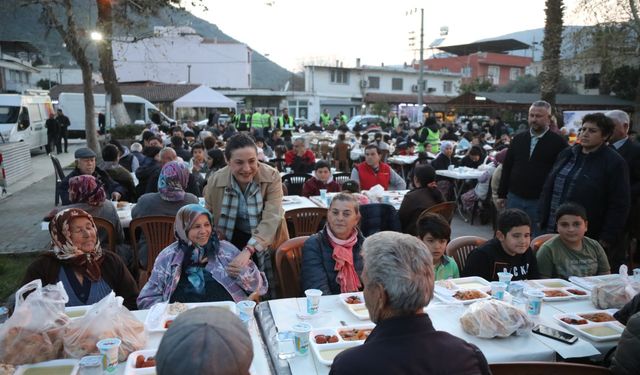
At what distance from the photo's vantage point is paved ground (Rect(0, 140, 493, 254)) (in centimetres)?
694

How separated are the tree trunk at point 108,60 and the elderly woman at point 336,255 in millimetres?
11560

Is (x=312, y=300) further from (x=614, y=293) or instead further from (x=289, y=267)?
(x=614, y=293)

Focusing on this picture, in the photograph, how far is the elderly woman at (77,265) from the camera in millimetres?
2941

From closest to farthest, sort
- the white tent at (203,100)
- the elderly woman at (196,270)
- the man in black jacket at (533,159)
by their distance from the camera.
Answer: the elderly woman at (196,270) → the man in black jacket at (533,159) → the white tent at (203,100)

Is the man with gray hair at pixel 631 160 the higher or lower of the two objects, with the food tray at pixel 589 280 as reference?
higher

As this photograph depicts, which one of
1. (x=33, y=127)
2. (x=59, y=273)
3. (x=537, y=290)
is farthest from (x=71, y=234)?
(x=33, y=127)

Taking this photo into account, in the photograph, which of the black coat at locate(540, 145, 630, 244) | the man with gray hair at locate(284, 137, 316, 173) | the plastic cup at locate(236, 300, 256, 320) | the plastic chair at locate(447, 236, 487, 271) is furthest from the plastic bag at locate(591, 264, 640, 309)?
the man with gray hair at locate(284, 137, 316, 173)

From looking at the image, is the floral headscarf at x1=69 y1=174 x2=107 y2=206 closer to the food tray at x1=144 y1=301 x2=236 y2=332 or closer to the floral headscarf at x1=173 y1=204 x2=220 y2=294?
the floral headscarf at x1=173 y1=204 x2=220 y2=294

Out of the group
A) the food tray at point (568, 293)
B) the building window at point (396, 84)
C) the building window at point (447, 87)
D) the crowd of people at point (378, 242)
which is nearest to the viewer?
the crowd of people at point (378, 242)

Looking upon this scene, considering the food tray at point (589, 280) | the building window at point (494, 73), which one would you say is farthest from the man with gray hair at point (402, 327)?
the building window at point (494, 73)

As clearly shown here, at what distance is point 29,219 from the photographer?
844 cm

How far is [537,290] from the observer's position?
3053 mm

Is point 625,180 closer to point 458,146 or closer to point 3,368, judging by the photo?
point 3,368

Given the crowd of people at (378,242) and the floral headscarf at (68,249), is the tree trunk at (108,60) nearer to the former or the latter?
the crowd of people at (378,242)
